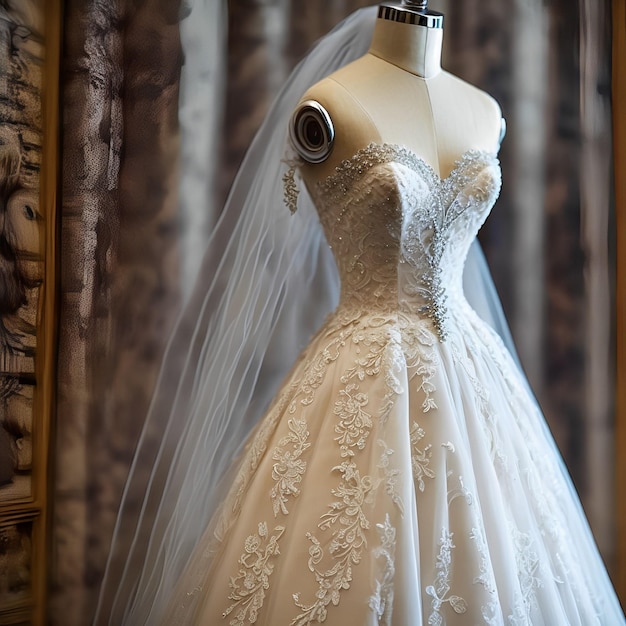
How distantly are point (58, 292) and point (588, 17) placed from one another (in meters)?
1.48

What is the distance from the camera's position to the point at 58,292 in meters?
1.52

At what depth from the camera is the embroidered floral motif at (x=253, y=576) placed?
3.10 ft

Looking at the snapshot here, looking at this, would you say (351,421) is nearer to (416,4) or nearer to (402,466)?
(402,466)

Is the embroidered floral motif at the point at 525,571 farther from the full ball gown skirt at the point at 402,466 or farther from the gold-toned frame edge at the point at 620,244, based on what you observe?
the gold-toned frame edge at the point at 620,244

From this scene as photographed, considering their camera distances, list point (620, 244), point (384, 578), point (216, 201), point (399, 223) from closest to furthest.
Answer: point (384, 578) → point (399, 223) → point (216, 201) → point (620, 244)

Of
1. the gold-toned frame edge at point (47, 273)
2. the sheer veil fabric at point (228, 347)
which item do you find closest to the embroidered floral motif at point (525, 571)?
the sheer veil fabric at point (228, 347)

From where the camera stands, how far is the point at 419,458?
101cm

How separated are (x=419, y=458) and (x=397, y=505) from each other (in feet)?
0.29

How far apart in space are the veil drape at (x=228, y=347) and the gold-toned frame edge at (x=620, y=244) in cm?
48

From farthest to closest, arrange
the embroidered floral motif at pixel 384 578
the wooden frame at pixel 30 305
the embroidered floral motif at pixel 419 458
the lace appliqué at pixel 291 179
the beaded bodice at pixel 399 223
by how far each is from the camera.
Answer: the wooden frame at pixel 30 305
the lace appliqué at pixel 291 179
the beaded bodice at pixel 399 223
the embroidered floral motif at pixel 419 458
the embroidered floral motif at pixel 384 578

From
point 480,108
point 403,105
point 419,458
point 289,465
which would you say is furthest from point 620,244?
point 289,465

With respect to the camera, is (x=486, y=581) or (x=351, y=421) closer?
(x=486, y=581)

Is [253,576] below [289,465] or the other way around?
below

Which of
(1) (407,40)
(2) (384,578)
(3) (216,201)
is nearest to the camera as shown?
(2) (384,578)
